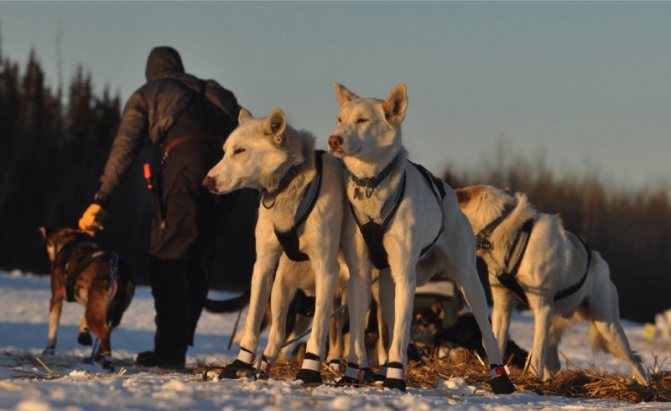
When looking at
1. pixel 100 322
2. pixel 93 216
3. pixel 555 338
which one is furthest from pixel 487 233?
pixel 100 322

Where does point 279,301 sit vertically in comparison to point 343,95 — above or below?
below

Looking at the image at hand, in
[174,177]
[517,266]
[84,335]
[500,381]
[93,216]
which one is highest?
[174,177]

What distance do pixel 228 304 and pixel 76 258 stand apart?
61.0 inches

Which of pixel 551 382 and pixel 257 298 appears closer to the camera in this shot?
pixel 257 298

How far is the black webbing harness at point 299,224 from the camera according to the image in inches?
222

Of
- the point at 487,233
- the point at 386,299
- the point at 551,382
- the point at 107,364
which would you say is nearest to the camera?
the point at 386,299

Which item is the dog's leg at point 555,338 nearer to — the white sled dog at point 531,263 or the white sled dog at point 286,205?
the white sled dog at point 531,263

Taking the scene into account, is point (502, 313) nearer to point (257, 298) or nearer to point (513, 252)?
point (513, 252)

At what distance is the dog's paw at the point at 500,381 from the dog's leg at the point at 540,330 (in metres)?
1.55

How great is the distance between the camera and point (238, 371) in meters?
5.73

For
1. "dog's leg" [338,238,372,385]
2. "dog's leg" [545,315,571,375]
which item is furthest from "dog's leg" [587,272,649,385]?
"dog's leg" [338,238,372,385]

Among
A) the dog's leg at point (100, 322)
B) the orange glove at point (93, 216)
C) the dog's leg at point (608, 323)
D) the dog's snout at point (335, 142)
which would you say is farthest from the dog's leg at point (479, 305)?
the dog's leg at point (100, 322)

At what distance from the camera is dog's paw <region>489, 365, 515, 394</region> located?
6.07 meters

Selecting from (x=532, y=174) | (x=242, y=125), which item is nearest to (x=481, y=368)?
(x=242, y=125)
